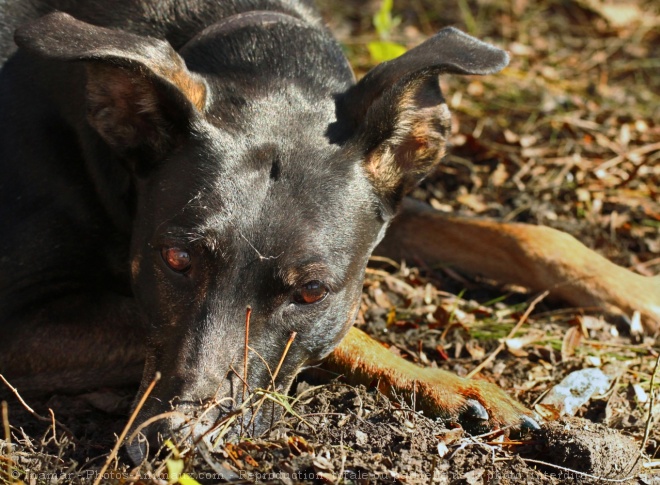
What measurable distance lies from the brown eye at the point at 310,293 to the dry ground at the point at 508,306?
1.53ft

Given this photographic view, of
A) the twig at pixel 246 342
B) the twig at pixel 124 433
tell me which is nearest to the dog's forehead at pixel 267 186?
the twig at pixel 246 342

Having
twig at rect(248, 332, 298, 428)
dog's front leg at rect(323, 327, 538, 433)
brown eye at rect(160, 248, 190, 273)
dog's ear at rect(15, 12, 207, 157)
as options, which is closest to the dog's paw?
dog's front leg at rect(323, 327, 538, 433)

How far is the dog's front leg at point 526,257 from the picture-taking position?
471 cm

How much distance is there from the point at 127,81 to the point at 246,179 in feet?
2.20

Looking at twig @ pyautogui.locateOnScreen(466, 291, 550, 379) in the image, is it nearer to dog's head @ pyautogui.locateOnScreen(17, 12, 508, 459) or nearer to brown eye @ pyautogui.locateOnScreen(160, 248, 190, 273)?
dog's head @ pyautogui.locateOnScreen(17, 12, 508, 459)

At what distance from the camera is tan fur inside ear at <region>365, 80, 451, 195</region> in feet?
12.0

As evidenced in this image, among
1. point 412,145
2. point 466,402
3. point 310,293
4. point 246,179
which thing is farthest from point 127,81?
point 466,402

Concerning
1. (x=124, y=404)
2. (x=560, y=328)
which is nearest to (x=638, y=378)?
(x=560, y=328)

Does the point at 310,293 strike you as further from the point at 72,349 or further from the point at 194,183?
the point at 72,349

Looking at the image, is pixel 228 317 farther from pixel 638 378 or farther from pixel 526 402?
pixel 638 378

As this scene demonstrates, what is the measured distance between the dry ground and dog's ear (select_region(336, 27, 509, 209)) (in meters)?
1.02

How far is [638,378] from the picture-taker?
434cm

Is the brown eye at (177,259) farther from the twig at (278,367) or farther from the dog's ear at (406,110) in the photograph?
the dog's ear at (406,110)

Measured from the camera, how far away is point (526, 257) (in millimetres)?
4879
